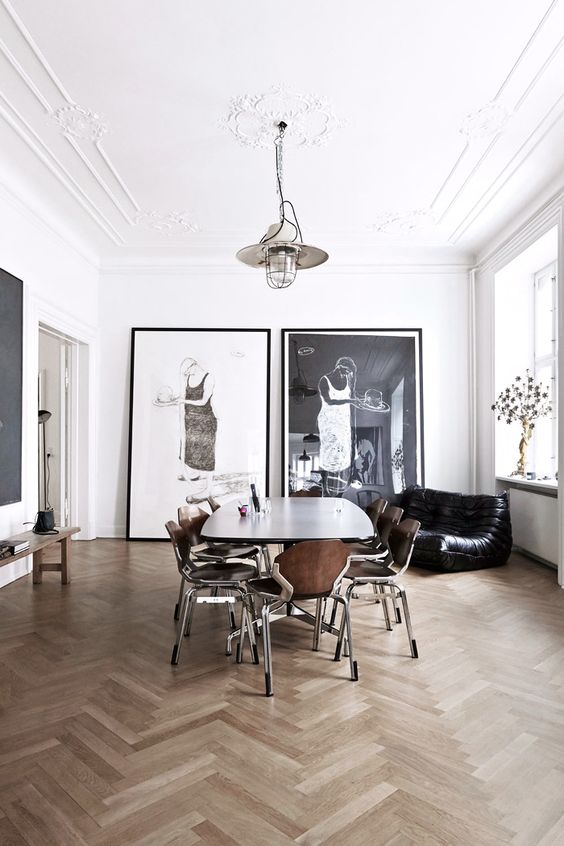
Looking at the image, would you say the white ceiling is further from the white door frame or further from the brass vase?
the brass vase

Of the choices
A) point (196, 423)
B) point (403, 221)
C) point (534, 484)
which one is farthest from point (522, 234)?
point (196, 423)

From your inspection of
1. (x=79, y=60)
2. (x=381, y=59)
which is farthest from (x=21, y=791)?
(x=381, y=59)

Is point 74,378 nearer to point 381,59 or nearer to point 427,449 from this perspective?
point 427,449

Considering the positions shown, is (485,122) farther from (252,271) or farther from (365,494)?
(365,494)

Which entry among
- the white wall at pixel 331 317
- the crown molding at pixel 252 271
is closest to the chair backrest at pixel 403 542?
the white wall at pixel 331 317

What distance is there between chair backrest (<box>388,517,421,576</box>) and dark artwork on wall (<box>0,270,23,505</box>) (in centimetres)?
330

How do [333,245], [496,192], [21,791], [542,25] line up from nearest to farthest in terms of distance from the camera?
[21,791]
[542,25]
[496,192]
[333,245]

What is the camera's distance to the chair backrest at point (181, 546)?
11.9ft

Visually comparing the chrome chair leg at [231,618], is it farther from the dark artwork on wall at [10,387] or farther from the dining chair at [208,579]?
the dark artwork on wall at [10,387]

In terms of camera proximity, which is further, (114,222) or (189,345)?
(189,345)

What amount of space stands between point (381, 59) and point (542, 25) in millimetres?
894

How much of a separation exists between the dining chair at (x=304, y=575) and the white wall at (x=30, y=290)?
120 inches

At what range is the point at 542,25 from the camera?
3.27 metres

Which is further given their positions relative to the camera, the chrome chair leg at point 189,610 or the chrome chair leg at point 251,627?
the chrome chair leg at point 189,610
